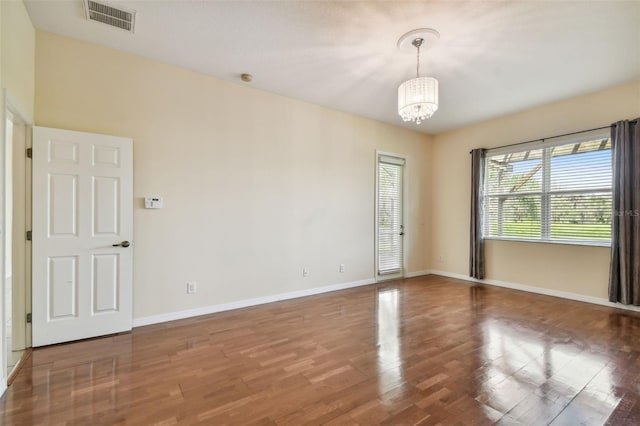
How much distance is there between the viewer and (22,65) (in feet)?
8.14

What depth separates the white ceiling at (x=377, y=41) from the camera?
2469 millimetres

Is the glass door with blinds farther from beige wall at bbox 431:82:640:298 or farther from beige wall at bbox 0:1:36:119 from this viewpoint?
beige wall at bbox 0:1:36:119

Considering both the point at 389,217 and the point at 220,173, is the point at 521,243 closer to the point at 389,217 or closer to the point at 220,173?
the point at 389,217

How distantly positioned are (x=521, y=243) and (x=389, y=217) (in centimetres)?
225

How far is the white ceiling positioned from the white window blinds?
1.74m

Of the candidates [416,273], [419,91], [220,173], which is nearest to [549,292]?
[416,273]

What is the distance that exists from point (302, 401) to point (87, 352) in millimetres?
2146

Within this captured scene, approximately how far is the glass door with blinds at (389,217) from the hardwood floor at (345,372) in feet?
6.37

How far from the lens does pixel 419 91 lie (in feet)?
9.15

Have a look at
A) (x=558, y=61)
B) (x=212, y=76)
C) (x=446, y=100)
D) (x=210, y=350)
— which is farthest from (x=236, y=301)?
(x=558, y=61)

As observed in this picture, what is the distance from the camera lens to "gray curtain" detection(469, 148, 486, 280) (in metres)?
5.31

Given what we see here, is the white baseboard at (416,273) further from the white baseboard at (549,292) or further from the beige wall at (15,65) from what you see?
the beige wall at (15,65)

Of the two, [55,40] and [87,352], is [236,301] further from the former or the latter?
[55,40]

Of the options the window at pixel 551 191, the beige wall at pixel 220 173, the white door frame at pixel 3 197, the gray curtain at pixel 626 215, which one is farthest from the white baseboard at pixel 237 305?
the gray curtain at pixel 626 215
